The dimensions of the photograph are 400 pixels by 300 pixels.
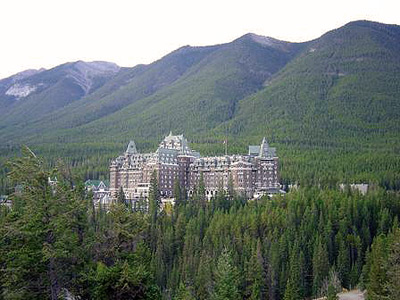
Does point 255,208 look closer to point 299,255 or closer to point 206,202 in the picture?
point 206,202

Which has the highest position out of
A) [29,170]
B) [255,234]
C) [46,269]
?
[29,170]

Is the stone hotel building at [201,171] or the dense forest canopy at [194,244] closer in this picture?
the dense forest canopy at [194,244]

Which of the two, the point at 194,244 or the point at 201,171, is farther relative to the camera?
the point at 201,171

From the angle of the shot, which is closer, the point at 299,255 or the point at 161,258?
the point at 299,255

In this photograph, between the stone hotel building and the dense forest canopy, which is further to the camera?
the stone hotel building

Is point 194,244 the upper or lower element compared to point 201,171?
lower

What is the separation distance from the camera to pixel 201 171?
14312cm

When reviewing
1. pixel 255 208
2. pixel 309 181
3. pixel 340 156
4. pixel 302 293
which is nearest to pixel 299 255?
pixel 302 293

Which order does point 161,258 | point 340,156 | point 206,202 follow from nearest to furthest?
1. point 161,258
2. point 206,202
3. point 340,156

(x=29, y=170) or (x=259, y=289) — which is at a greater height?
(x=29, y=170)

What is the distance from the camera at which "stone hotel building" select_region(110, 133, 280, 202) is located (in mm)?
137375

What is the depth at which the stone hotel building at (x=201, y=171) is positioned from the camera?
137375mm

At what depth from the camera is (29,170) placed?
37.1m

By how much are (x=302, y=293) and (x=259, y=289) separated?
27.7 ft
